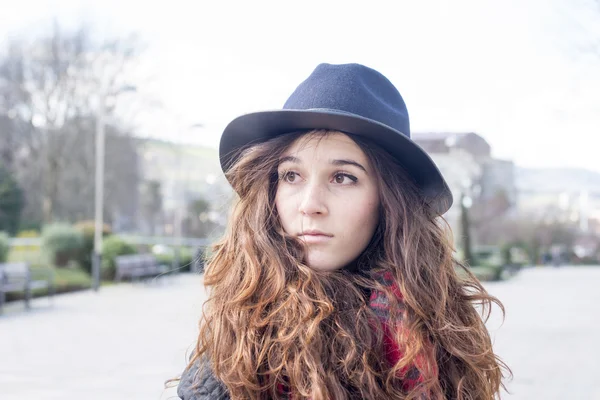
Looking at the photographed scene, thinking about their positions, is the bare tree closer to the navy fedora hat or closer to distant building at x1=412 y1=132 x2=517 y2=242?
distant building at x1=412 y1=132 x2=517 y2=242

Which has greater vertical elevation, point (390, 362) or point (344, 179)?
point (344, 179)

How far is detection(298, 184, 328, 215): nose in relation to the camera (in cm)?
140

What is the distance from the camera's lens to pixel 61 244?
17531mm

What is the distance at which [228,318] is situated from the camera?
1.41m

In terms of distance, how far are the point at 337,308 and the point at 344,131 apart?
0.38 metres

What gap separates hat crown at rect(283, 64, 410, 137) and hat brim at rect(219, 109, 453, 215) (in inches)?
1.4

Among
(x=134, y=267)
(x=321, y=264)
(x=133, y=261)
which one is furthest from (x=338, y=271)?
(x=134, y=267)

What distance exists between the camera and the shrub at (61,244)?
57.6 feet

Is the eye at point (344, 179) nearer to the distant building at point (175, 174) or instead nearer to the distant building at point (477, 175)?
the distant building at point (477, 175)

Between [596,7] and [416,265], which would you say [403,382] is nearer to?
[416,265]

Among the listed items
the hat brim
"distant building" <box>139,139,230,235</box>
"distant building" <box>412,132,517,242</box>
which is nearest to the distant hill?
"distant building" <box>412,132,517,242</box>

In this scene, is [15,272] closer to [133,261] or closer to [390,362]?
[133,261]

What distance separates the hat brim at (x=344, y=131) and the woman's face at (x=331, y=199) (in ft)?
0.15

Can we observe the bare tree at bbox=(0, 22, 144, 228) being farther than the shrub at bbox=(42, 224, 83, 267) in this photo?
Yes
